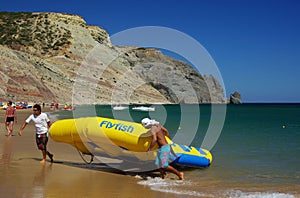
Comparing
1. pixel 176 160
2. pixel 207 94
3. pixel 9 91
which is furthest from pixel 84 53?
pixel 176 160

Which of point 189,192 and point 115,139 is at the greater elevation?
point 115,139

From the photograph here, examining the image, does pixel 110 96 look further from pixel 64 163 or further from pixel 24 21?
pixel 64 163

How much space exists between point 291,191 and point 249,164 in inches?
161

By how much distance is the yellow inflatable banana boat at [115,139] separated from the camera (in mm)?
9859

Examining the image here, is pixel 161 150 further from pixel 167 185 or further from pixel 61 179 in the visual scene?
pixel 61 179

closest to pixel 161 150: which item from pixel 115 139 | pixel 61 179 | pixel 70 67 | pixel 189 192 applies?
pixel 189 192

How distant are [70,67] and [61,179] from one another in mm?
82081

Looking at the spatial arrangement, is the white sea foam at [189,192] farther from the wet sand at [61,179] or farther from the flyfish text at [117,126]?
the flyfish text at [117,126]

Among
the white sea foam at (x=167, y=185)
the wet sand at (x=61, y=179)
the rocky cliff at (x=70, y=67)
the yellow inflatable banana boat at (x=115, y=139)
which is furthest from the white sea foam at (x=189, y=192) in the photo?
the rocky cliff at (x=70, y=67)

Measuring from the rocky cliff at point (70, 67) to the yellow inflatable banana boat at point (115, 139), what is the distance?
164ft

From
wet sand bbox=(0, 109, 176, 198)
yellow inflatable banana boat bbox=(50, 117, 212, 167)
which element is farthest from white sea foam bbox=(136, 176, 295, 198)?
yellow inflatable banana boat bbox=(50, 117, 212, 167)

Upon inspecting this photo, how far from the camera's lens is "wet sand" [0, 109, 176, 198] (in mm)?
7551

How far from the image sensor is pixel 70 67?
290 ft

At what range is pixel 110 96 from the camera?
91438 mm
